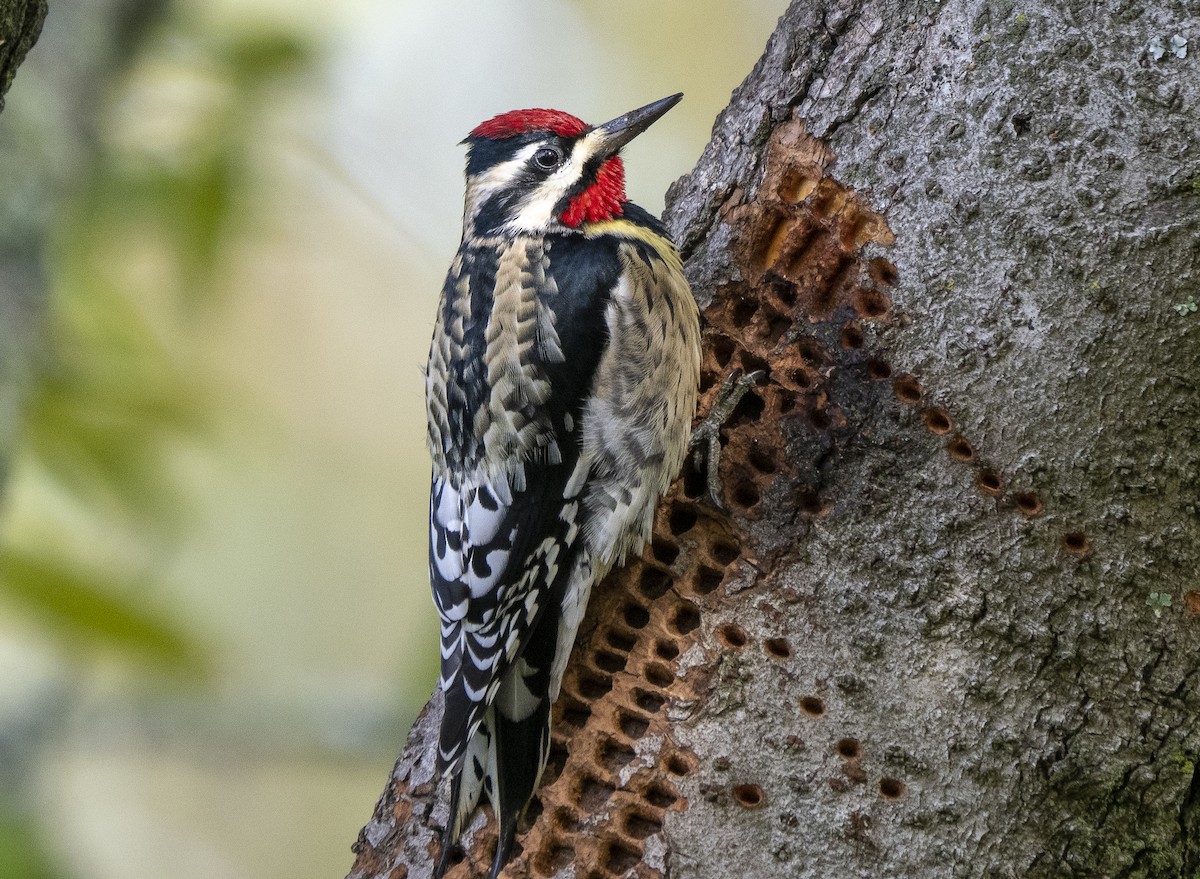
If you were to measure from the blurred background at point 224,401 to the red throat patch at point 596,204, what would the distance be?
3.88 ft

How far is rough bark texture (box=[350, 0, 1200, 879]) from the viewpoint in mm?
1823

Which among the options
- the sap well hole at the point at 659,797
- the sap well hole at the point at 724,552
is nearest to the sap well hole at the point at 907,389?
the sap well hole at the point at 724,552

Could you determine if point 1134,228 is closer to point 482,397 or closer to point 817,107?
point 817,107

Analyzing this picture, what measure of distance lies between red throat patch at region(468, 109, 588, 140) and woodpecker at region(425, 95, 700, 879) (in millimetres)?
196

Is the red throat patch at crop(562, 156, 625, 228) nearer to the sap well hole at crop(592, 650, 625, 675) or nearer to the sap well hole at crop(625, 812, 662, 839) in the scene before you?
the sap well hole at crop(592, 650, 625, 675)

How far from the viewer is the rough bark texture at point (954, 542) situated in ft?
5.98

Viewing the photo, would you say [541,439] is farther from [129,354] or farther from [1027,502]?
[129,354]

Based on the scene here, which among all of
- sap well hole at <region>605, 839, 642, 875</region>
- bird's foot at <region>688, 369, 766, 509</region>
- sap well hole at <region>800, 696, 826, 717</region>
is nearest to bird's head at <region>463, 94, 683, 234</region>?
bird's foot at <region>688, 369, 766, 509</region>

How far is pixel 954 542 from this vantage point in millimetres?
1913

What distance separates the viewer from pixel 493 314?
253cm

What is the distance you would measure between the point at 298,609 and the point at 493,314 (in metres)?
4.23

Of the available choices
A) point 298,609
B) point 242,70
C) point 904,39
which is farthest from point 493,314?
point 298,609

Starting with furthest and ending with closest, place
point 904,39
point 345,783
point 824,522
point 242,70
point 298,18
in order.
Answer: point 345,783
point 298,18
point 242,70
point 904,39
point 824,522

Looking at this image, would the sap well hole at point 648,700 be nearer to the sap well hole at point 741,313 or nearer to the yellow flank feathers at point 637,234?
the sap well hole at point 741,313
